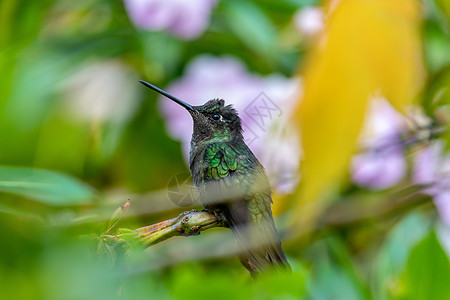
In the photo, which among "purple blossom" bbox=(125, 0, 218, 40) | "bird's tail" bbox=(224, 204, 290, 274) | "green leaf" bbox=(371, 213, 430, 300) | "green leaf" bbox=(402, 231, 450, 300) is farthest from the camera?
"green leaf" bbox=(371, 213, 430, 300)

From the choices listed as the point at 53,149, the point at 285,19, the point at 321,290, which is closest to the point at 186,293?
the point at 321,290

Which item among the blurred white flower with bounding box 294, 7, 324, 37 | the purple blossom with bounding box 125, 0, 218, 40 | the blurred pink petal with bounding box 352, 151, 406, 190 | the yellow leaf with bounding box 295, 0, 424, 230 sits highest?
the blurred white flower with bounding box 294, 7, 324, 37

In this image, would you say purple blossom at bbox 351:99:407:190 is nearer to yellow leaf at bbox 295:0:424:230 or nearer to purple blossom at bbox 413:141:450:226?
purple blossom at bbox 413:141:450:226

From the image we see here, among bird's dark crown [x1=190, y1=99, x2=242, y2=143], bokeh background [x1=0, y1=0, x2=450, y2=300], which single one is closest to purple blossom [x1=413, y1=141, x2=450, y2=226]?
bokeh background [x1=0, y1=0, x2=450, y2=300]

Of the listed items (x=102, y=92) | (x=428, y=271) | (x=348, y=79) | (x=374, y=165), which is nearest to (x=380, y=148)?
(x=374, y=165)

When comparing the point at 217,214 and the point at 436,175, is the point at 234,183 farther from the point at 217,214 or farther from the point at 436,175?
the point at 436,175

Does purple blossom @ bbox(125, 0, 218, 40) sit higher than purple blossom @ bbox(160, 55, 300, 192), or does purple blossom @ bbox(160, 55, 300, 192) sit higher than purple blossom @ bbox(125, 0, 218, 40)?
purple blossom @ bbox(125, 0, 218, 40)

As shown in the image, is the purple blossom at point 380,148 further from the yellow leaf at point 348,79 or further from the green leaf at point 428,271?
the yellow leaf at point 348,79
